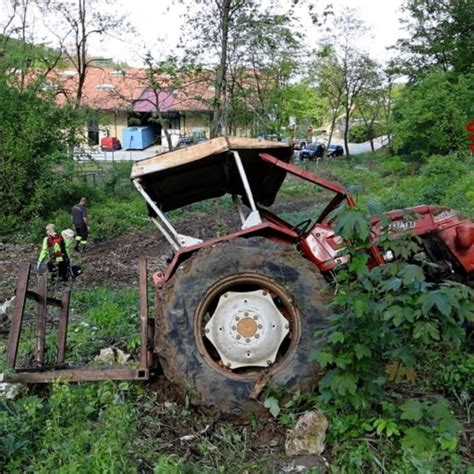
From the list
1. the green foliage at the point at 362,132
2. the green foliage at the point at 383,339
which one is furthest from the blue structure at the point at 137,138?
the green foliage at the point at 383,339

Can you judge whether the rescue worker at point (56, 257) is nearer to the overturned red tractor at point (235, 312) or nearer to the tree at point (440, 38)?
the overturned red tractor at point (235, 312)

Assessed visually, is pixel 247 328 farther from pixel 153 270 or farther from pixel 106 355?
pixel 153 270

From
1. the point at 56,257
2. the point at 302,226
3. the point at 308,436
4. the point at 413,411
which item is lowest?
the point at 56,257

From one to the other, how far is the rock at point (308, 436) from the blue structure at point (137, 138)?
41.1 meters

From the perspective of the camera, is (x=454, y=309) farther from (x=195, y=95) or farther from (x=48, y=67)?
(x=48, y=67)

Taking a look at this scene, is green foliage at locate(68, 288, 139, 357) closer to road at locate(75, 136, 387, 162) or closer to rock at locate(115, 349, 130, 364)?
rock at locate(115, 349, 130, 364)

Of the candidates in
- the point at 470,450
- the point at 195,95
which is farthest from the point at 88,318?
the point at 195,95

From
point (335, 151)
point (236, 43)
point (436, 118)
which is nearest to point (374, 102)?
point (335, 151)

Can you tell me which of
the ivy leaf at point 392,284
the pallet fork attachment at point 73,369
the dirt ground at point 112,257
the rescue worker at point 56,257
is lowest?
the dirt ground at point 112,257

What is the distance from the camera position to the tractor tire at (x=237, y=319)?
4.57m

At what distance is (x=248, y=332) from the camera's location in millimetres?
4703

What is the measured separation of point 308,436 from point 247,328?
37.6 inches

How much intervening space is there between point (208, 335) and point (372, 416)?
4.33ft

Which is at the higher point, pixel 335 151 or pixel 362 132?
pixel 362 132
